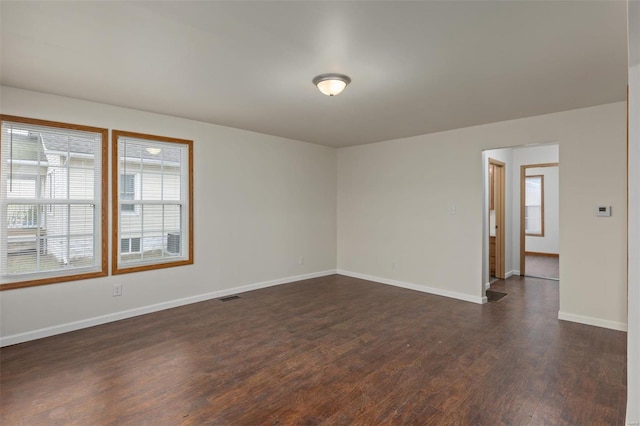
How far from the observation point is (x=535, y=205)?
9164mm

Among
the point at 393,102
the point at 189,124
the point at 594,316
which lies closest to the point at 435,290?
the point at 594,316

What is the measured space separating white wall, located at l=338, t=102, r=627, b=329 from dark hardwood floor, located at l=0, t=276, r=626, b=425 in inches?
23.2

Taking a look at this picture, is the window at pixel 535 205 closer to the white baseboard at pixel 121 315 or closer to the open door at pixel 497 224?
the open door at pixel 497 224

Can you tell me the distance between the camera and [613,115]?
359 centimetres

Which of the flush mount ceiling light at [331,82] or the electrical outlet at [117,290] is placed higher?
the flush mount ceiling light at [331,82]

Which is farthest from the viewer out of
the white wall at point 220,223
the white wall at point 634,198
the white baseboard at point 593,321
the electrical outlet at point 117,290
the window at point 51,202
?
the electrical outlet at point 117,290

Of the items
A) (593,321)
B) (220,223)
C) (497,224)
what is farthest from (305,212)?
(593,321)

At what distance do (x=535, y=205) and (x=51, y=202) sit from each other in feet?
34.3

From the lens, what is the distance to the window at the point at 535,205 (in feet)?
29.6

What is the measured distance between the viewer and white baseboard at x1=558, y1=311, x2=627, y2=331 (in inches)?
140

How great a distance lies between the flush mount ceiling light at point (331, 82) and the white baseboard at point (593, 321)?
3649 mm

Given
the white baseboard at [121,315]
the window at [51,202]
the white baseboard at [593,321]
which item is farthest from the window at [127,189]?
the white baseboard at [593,321]

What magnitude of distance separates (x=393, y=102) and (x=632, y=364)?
3000mm

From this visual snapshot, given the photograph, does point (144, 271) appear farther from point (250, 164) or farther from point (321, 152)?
point (321, 152)
